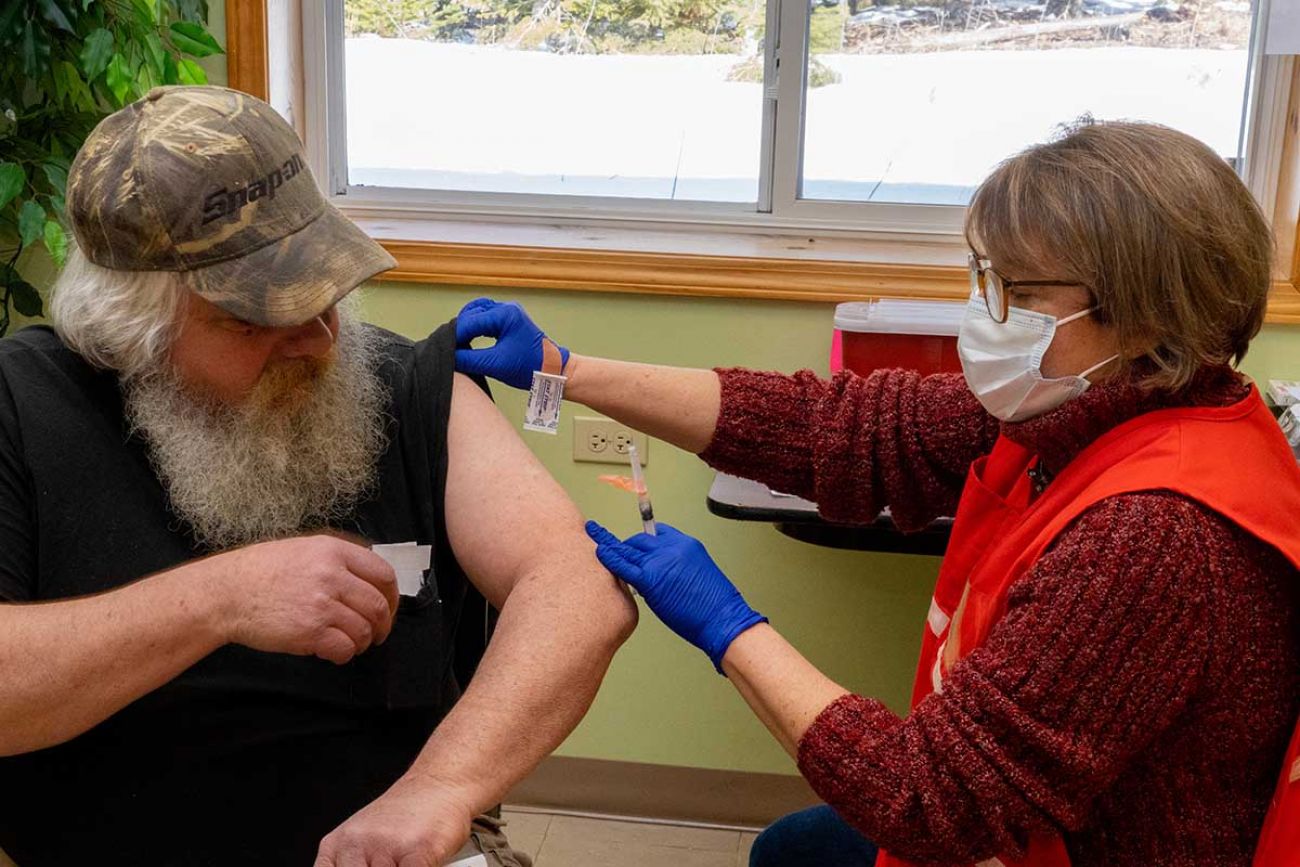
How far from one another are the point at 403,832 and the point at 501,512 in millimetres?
407

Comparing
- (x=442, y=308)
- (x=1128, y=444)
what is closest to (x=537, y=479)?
(x=1128, y=444)

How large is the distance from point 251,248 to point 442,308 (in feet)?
4.58

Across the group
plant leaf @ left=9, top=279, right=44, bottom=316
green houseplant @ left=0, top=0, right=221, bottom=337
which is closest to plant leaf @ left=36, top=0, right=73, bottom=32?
green houseplant @ left=0, top=0, right=221, bottom=337

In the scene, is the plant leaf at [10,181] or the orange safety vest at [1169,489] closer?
the orange safety vest at [1169,489]

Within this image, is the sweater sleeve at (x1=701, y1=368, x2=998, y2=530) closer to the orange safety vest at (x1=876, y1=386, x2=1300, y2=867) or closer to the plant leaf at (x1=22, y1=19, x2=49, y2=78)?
the orange safety vest at (x1=876, y1=386, x2=1300, y2=867)

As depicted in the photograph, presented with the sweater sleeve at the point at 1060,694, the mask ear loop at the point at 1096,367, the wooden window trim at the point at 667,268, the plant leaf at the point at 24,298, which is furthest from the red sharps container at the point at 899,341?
the plant leaf at the point at 24,298

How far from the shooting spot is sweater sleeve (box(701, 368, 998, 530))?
1696 mm

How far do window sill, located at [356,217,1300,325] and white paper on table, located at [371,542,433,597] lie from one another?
132 cm

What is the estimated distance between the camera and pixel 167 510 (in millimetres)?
1388

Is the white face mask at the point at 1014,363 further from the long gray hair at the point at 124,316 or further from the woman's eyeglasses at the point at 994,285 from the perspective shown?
the long gray hair at the point at 124,316

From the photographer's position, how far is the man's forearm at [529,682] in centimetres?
123

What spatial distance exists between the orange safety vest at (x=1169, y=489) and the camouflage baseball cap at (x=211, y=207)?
0.74 meters

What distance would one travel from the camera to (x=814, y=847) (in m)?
1.77

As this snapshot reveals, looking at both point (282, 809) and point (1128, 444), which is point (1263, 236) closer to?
point (1128, 444)
